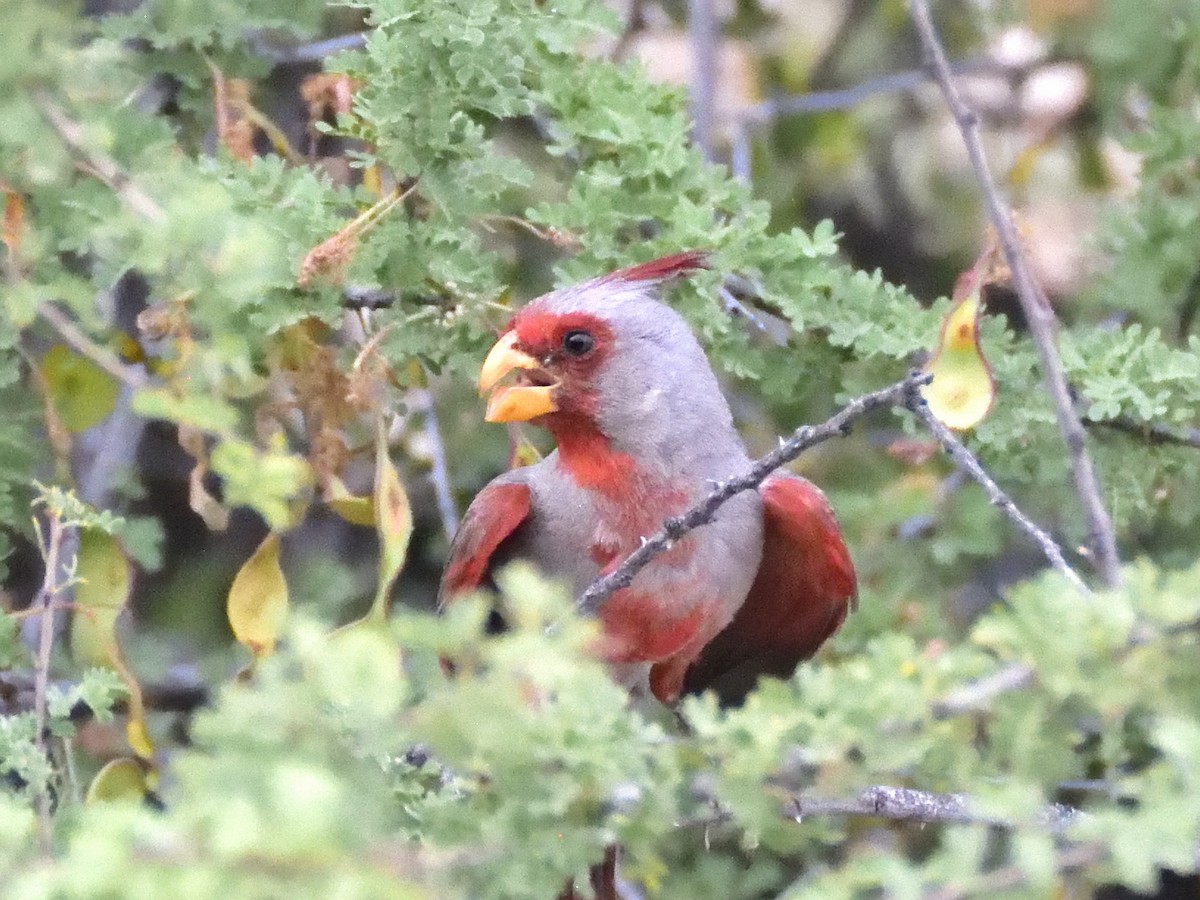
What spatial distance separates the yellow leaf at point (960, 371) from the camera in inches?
91.2

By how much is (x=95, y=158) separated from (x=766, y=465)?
2.44 feet

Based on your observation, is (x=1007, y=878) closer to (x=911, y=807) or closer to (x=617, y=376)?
(x=911, y=807)

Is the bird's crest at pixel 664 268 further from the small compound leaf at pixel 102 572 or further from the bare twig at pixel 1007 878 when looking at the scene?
the bare twig at pixel 1007 878

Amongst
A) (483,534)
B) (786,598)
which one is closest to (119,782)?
(483,534)

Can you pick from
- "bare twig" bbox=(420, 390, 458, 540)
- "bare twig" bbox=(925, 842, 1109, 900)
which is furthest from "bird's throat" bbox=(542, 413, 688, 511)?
"bare twig" bbox=(925, 842, 1109, 900)

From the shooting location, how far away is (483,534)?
2766 mm

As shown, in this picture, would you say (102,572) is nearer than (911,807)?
No

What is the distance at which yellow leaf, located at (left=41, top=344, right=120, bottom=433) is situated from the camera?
2.74 meters

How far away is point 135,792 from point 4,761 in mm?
552

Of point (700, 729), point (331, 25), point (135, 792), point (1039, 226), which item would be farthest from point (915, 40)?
point (700, 729)

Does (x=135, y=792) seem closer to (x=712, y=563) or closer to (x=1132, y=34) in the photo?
(x=712, y=563)

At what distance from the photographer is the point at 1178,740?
1174 millimetres

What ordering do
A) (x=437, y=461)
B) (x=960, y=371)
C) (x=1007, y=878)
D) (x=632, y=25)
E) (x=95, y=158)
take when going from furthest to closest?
(x=632, y=25)
(x=437, y=461)
(x=960, y=371)
(x=95, y=158)
(x=1007, y=878)

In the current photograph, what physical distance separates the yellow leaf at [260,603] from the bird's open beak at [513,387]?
0.40 m
